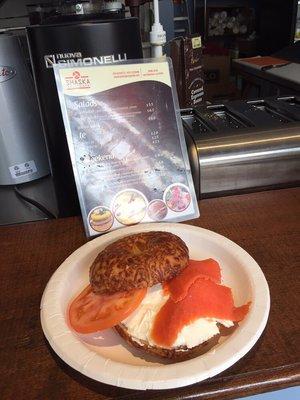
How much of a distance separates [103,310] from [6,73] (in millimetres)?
741

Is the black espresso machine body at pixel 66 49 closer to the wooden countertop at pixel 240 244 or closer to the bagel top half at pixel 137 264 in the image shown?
the wooden countertop at pixel 240 244

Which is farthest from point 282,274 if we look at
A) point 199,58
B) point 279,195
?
point 199,58

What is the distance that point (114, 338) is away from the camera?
56 centimetres

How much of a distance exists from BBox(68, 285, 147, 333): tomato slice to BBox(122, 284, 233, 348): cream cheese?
0.04 feet

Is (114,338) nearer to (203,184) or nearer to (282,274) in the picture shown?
(282,274)

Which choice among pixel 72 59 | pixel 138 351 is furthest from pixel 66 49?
pixel 138 351

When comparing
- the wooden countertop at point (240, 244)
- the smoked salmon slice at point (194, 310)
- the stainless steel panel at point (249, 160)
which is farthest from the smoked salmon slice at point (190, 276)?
the stainless steel panel at point (249, 160)

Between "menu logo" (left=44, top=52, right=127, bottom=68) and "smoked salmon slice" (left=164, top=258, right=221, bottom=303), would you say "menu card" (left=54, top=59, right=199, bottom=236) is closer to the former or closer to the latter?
"menu logo" (left=44, top=52, right=127, bottom=68)

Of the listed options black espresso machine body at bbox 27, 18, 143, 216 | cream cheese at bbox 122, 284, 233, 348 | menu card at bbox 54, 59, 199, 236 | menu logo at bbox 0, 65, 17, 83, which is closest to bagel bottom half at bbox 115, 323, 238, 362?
cream cheese at bbox 122, 284, 233, 348

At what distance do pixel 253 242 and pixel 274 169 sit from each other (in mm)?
299

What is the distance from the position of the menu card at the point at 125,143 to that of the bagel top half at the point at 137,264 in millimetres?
163

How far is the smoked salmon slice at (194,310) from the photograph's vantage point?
0.51 m

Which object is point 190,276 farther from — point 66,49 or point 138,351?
point 66,49

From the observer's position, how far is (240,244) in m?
0.72
